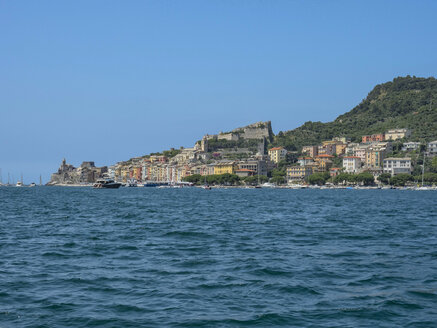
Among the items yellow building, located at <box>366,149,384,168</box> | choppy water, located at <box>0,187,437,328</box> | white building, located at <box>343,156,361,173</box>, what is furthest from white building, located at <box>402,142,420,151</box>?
choppy water, located at <box>0,187,437,328</box>

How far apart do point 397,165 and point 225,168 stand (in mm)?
55819

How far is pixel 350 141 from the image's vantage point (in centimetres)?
18762

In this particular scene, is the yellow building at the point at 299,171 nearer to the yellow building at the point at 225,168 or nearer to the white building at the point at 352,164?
the white building at the point at 352,164

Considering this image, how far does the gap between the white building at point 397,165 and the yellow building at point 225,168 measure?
4922cm

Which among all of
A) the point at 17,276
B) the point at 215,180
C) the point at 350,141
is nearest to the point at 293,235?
the point at 17,276

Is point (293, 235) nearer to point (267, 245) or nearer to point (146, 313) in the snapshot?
point (267, 245)

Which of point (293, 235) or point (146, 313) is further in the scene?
point (293, 235)

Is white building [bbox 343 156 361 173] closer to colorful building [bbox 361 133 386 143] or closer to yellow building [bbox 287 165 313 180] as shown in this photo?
yellow building [bbox 287 165 313 180]

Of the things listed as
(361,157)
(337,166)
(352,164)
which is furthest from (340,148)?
(352,164)

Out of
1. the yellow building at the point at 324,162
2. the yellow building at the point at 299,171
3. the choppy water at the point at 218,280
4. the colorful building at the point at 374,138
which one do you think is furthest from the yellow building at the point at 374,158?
the choppy water at the point at 218,280

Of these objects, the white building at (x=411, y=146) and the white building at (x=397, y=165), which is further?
the white building at (x=411, y=146)

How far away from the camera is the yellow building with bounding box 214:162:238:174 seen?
166750mm

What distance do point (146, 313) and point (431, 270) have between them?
7.93 m

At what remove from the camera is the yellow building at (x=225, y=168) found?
547ft
